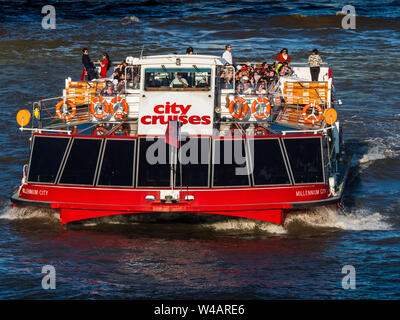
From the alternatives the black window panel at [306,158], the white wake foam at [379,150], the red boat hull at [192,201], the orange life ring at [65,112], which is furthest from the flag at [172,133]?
the white wake foam at [379,150]

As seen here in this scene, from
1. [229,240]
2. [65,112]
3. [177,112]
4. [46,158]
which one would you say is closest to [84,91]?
[65,112]

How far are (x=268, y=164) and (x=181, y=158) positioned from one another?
2279 millimetres

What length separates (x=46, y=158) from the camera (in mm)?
21984

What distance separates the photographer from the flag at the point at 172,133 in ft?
70.6

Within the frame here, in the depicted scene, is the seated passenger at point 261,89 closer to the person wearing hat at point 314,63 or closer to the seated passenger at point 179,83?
the seated passenger at point 179,83

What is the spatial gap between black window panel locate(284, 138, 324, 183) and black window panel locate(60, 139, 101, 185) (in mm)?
5069

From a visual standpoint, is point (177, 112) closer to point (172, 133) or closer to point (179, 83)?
point (179, 83)

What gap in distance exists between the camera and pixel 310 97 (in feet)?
81.0

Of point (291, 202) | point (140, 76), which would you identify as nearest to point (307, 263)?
point (291, 202)

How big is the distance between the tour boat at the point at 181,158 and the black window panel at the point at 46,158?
0.03m

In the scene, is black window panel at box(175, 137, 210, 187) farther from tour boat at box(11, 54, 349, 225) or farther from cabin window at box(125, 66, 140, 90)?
cabin window at box(125, 66, 140, 90)
